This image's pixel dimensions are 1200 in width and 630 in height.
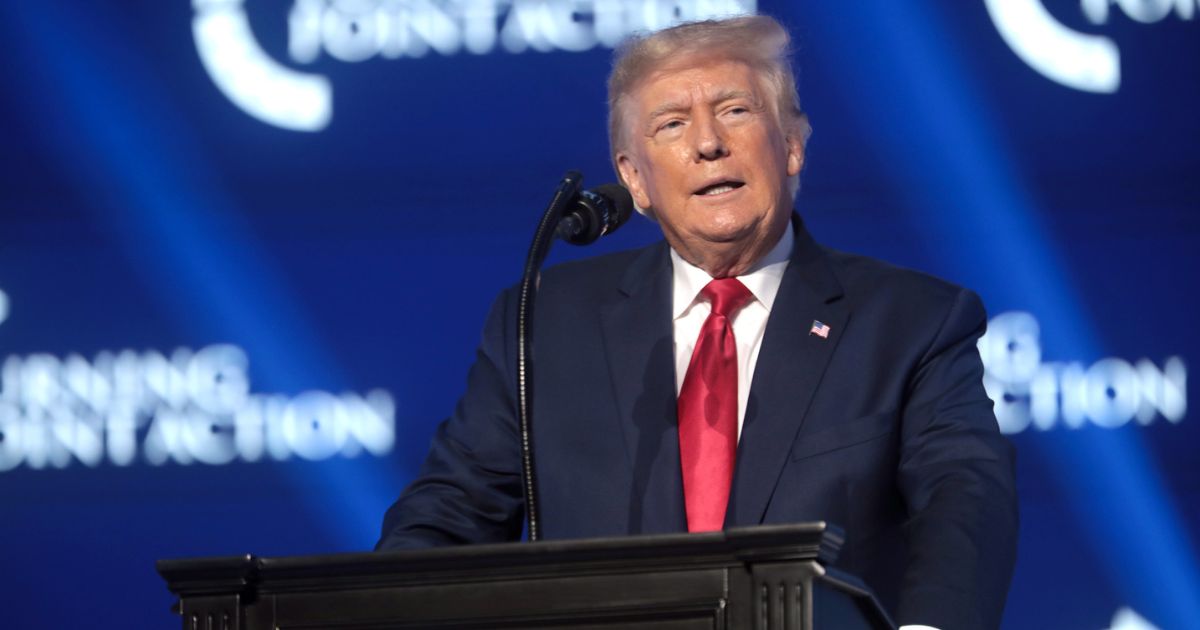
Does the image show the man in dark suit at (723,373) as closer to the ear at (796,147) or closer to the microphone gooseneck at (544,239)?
the ear at (796,147)

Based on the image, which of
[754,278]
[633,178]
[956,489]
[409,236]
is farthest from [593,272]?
[409,236]

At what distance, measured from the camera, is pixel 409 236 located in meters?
3.26

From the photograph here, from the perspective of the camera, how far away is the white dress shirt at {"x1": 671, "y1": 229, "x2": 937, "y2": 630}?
2.19 metres

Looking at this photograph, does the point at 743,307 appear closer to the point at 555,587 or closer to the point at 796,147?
the point at 796,147

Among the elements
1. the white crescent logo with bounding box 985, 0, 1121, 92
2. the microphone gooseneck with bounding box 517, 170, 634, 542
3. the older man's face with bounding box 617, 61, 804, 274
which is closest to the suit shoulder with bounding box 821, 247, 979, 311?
the older man's face with bounding box 617, 61, 804, 274

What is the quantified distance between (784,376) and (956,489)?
307 millimetres

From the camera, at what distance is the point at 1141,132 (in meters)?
3.03

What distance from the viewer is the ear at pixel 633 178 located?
232 cm

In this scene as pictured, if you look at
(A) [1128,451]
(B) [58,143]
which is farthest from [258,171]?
(A) [1128,451]

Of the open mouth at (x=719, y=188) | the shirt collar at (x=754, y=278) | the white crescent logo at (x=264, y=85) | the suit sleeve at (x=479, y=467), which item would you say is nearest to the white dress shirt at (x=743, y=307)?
the shirt collar at (x=754, y=278)

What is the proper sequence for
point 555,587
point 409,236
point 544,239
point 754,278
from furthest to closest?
1. point 409,236
2. point 754,278
3. point 544,239
4. point 555,587

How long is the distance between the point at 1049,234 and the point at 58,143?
6.60ft

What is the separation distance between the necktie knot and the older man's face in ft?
0.14

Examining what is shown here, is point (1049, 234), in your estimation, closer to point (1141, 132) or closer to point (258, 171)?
point (1141, 132)
